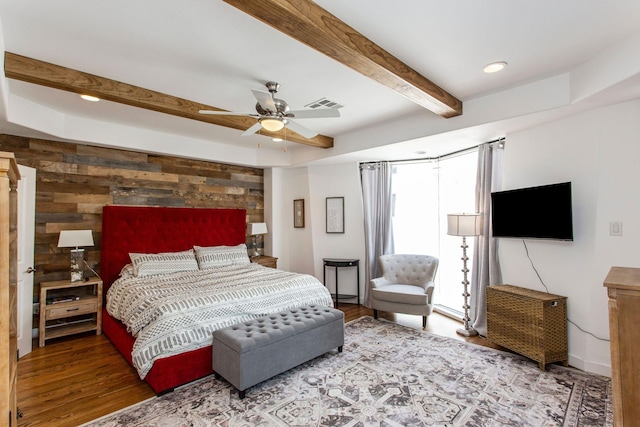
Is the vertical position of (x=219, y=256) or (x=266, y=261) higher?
(x=219, y=256)

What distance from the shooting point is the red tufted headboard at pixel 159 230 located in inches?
165

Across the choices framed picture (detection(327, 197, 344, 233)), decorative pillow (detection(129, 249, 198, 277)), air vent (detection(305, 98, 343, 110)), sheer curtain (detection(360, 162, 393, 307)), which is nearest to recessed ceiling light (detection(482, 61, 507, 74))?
air vent (detection(305, 98, 343, 110))

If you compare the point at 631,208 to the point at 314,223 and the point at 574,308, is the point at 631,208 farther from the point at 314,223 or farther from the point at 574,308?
the point at 314,223

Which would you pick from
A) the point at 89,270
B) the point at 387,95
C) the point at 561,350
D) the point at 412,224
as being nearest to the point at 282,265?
the point at 412,224

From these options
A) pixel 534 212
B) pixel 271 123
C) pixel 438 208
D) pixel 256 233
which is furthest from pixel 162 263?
pixel 534 212

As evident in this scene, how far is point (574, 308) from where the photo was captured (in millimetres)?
3008

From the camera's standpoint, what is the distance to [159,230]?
15.2 feet

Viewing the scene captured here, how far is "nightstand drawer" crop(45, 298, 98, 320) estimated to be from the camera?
3.54 m

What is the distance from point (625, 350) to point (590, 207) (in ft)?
6.74

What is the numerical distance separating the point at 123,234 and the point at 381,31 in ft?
13.6

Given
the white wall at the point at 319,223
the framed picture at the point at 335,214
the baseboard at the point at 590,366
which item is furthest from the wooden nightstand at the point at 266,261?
the baseboard at the point at 590,366

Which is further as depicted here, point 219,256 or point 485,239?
point 219,256

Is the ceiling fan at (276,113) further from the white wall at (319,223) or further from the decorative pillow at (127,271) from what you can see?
the white wall at (319,223)

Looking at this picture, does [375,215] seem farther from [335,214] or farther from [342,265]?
[342,265]
